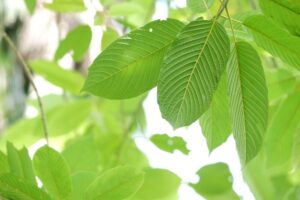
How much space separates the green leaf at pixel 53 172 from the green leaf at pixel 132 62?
0.32 feet

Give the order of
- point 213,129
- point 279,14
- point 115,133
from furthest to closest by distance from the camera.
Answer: point 115,133
point 213,129
point 279,14

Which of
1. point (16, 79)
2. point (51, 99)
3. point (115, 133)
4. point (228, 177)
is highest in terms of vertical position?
point (16, 79)

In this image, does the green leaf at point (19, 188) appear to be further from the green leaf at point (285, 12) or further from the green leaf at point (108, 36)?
the green leaf at point (108, 36)

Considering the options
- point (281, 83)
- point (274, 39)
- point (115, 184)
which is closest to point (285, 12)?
point (274, 39)

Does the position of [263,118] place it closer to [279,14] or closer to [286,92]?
[279,14]

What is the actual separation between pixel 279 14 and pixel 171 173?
22.9 inches

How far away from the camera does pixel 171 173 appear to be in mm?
1170

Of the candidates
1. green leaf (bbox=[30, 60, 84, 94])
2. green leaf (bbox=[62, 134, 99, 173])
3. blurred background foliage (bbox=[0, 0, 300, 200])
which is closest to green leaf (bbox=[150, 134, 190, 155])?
blurred background foliage (bbox=[0, 0, 300, 200])

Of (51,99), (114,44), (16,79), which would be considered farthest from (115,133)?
(16,79)

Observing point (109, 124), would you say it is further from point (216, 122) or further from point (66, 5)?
point (216, 122)

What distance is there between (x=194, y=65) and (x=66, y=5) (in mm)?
670

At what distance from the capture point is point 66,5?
1266 mm

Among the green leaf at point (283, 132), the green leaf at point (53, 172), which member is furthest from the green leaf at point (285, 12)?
the green leaf at point (283, 132)

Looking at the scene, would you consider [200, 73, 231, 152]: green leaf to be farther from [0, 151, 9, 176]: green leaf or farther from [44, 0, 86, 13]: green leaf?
[44, 0, 86, 13]: green leaf
